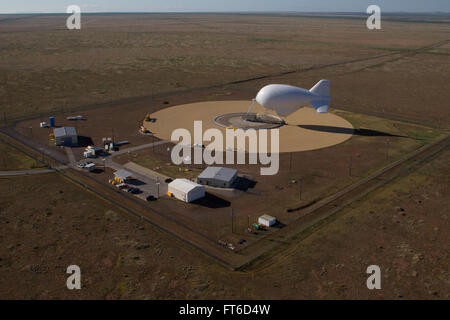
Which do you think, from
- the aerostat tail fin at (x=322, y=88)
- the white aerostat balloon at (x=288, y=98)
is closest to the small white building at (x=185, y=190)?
the white aerostat balloon at (x=288, y=98)

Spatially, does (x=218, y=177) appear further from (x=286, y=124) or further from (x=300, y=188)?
(x=286, y=124)

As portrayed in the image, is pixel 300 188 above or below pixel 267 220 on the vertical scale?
above

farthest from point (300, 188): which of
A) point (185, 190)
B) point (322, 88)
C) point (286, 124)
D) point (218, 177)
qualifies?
point (322, 88)

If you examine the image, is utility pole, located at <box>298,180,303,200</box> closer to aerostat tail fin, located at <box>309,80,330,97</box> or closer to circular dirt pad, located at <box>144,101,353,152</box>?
circular dirt pad, located at <box>144,101,353,152</box>

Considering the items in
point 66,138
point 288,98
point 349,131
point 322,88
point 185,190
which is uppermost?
point 322,88

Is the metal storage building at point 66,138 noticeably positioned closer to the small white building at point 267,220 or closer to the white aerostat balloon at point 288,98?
the white aerostat balloon at point 288,98

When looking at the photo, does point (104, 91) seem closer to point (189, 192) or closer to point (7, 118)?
point (7, 118)
